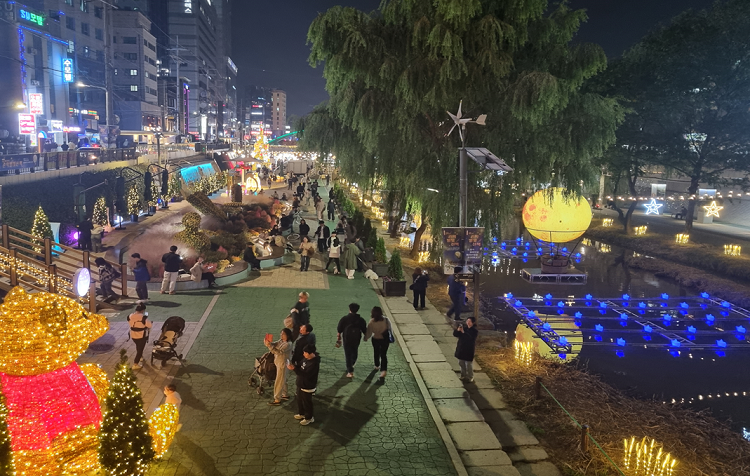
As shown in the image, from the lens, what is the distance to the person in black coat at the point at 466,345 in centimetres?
1005

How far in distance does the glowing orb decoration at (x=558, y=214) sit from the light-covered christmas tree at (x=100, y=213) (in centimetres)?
2012

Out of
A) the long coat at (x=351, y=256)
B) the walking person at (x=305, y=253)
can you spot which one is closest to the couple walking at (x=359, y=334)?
the long coat at (x=351, y=256)

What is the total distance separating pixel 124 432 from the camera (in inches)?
228

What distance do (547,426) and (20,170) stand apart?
21.6 m

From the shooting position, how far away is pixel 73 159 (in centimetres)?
2659

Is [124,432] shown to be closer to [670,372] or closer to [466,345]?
[466,345]

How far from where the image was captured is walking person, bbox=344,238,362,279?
63.0 feet

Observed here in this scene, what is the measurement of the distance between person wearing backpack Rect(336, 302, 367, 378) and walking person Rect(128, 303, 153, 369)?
363 cm

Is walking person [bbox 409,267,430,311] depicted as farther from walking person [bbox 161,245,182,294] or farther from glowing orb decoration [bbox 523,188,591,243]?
walking person [bbox 161,245,182,294]

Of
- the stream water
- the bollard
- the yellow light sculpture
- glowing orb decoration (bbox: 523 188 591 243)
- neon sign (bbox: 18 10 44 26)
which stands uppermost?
neon sign (bbox: 18 10 44 26)

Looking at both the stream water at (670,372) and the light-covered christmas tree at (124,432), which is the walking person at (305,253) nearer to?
the stream water at (670,372)

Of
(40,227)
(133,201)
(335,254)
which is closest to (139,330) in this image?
(335,254)

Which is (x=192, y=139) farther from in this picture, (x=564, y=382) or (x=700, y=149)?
(x=564, y=382)

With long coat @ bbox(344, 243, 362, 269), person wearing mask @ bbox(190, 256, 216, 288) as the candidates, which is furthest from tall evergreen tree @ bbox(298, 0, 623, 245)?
person wearing mask @ bbox(190, 256, 216, 288)
